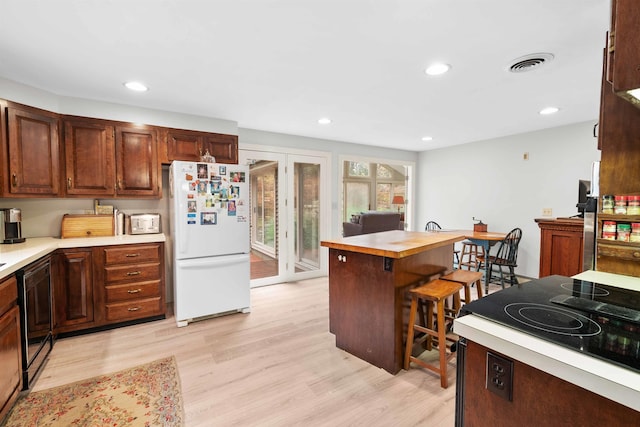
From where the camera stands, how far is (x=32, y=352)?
2125mm

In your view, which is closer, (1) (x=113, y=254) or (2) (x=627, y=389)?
(2) (x=627, y=389)

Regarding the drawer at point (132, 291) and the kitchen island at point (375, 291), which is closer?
the kitchen island at point (375, 291)

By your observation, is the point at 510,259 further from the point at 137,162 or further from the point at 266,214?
the point at 137,162

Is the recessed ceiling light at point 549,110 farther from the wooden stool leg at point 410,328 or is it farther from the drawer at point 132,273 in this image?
the drawer at point 132,273

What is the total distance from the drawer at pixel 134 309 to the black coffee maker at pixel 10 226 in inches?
39.4

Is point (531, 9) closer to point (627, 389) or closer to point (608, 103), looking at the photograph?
point (608, 103)

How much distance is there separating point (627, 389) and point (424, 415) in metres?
1.47

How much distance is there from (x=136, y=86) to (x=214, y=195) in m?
1.19

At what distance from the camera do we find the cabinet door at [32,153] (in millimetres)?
2477

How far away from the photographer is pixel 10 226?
2.66 meters

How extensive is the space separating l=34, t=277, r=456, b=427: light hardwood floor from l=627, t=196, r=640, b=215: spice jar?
1.47m

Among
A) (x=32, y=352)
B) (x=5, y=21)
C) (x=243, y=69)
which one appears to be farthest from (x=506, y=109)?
(x=32, y=352)

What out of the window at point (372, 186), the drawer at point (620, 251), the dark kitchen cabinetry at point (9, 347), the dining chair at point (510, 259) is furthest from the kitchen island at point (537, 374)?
the window at point (372, 186)

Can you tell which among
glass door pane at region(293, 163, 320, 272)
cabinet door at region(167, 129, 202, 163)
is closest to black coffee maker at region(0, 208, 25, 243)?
cabinet door at region(167, 129, 202, 163)
